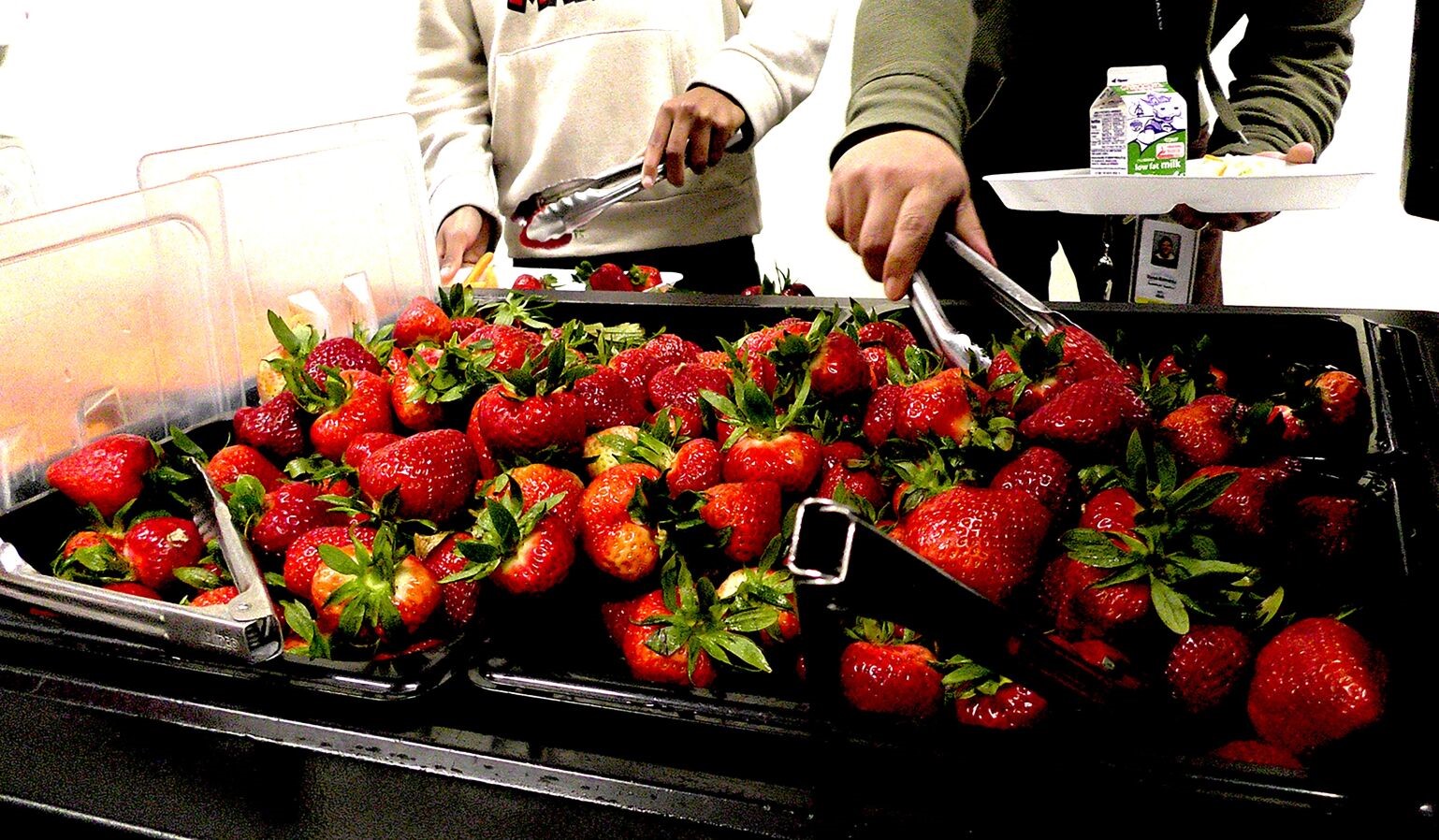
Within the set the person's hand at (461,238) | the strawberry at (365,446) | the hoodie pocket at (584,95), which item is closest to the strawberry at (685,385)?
the strawberry at (365,446)

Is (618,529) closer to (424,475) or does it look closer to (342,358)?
(424,475)

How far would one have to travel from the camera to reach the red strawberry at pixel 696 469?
778mm

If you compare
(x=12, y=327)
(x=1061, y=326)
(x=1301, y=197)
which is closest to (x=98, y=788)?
(x=12, y=327)

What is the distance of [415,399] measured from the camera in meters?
0.96

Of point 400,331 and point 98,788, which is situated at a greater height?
point 400,331

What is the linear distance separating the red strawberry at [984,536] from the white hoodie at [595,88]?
1.50 meters

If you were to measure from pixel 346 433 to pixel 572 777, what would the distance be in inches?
20.5

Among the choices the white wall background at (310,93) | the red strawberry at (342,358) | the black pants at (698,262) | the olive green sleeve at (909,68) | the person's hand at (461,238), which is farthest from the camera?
the white wall background at (310,93)

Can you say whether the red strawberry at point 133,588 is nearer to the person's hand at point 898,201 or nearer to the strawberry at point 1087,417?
the strawberry at point 1087,417

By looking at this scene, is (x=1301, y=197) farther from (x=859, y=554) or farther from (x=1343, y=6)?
(x=859, y=554)

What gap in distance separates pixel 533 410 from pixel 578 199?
1018mm

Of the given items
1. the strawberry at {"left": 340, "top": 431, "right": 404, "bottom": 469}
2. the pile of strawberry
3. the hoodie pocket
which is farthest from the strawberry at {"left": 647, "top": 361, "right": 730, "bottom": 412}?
the hoodie pocket

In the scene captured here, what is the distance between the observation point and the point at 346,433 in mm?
948

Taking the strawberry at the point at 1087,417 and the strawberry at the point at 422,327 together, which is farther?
the strawberry at the point at 422,327
